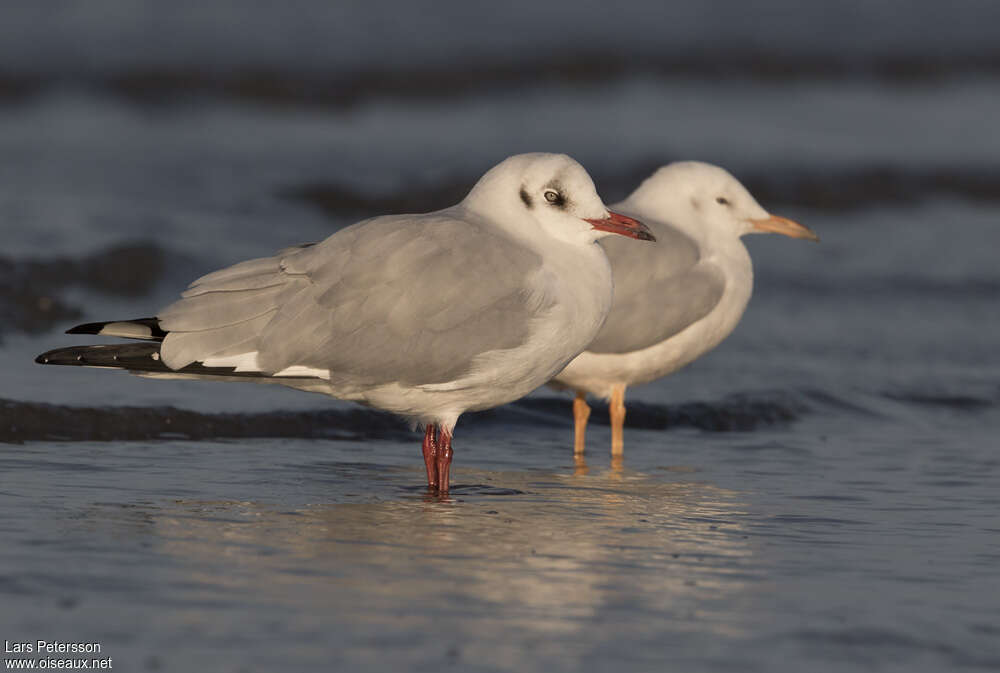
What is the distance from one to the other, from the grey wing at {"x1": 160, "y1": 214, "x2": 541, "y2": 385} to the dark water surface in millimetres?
537

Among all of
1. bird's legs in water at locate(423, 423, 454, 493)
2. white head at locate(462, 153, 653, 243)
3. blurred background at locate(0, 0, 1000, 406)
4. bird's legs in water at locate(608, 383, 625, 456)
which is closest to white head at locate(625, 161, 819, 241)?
bird's legs in water at locate(608, 383, 625, 456)

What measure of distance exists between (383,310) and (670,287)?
2163 millimetres

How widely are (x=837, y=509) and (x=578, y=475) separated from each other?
1.22 m

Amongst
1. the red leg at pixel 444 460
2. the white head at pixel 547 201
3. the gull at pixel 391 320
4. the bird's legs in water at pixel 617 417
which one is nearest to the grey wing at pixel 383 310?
the gull at pixel 391 320

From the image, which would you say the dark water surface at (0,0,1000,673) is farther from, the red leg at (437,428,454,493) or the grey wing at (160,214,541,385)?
the grey wing at (160,214,541,385)

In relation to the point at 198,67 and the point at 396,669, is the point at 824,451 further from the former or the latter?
the point at 198,67

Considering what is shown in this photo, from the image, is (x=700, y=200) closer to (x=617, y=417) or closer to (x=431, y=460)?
(x=617, y=417)

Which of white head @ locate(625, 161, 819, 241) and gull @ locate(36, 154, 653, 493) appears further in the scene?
white head @ locate(625, 161, 819, 241)

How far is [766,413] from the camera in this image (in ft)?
27.6

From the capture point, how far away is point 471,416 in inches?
318

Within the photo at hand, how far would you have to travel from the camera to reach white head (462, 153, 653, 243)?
590 cm

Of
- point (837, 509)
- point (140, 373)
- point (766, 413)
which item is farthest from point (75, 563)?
point (766, 413)

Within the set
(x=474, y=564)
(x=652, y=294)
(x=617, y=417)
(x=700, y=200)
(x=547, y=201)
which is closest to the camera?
(x=474, y=564)

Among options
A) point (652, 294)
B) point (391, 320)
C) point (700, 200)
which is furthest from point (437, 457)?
point (700, 200)
